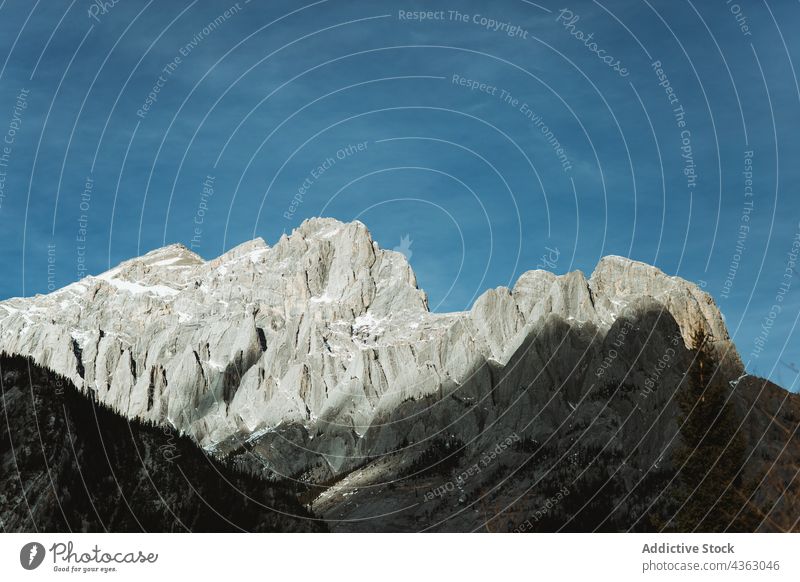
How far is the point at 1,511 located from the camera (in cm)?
4122

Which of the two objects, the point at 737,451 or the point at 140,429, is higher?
the point at 140,429

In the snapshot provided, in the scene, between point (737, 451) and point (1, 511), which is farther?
point (737, 451)
